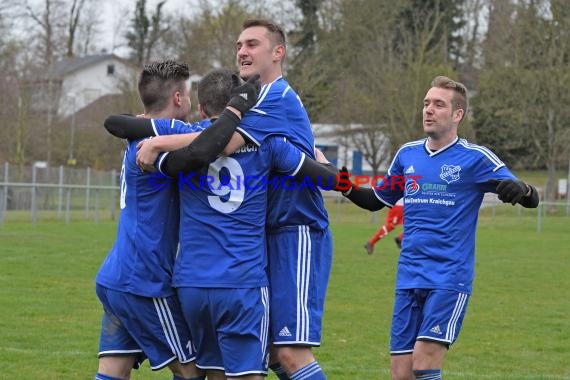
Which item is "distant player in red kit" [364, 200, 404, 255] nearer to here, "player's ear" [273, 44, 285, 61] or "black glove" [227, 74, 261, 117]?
"player's ear" [273, 44, 285, 61]

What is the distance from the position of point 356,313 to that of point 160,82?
6876 mm

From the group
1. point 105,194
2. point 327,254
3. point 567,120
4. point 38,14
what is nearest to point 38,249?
point 105,194

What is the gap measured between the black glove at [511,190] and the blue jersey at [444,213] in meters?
0.26

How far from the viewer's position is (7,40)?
4056 centimetres

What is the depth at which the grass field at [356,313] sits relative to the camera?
8070 mm

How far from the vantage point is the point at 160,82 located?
197 inches

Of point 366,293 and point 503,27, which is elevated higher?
point 503,27

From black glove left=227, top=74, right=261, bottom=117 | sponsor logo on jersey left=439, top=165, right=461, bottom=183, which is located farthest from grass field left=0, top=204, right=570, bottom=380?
black glove left=227, top=74, right=261, bottom=117

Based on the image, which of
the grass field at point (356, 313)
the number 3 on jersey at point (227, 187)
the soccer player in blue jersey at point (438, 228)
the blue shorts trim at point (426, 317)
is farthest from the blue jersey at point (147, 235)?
the grass field at point (356, 313)

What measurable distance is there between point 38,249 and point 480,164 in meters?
14.4

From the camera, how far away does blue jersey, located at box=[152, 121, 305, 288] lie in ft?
15.5

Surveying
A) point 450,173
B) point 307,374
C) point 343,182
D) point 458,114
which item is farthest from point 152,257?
point 458,114

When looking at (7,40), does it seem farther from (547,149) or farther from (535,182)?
(535,182)

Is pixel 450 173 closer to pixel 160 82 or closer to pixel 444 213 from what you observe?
pixel 444 213
